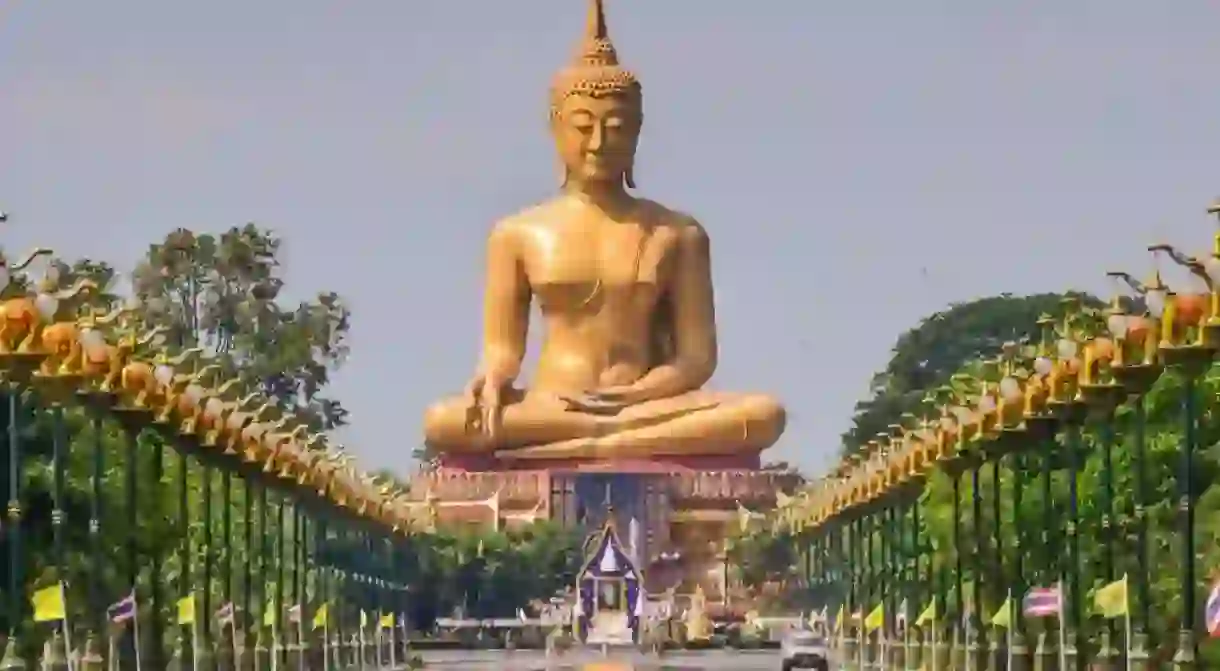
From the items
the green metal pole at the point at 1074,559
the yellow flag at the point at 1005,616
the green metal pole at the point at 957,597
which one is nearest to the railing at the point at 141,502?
the green metal pole at the point at 957,597

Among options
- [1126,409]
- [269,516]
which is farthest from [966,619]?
[269,516]

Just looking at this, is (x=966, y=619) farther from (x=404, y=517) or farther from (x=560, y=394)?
(x=560, y=394)

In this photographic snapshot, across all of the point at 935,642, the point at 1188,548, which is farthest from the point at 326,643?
the point at 1188,548

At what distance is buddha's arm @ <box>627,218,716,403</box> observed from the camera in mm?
93062

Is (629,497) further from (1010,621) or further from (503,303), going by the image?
(1010,621)

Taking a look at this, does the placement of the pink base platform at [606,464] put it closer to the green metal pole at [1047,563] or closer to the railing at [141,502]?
the railing at [141,502]

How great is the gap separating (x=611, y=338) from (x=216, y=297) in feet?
48.5

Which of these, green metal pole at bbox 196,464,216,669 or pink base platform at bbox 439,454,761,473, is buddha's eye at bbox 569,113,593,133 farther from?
green metal pole at bbox 196,464,216,669

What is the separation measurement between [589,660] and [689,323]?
77.9 ft

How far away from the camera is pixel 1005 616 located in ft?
155

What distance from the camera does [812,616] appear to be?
9150 centimetres

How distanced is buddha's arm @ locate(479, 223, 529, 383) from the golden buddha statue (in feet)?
0.11

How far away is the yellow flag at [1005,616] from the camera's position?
44.8 metres

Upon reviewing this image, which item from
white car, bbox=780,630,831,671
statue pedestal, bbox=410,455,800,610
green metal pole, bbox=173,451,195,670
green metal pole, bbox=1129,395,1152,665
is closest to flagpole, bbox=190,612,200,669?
green metal pole, bbox=173,451,195,670
